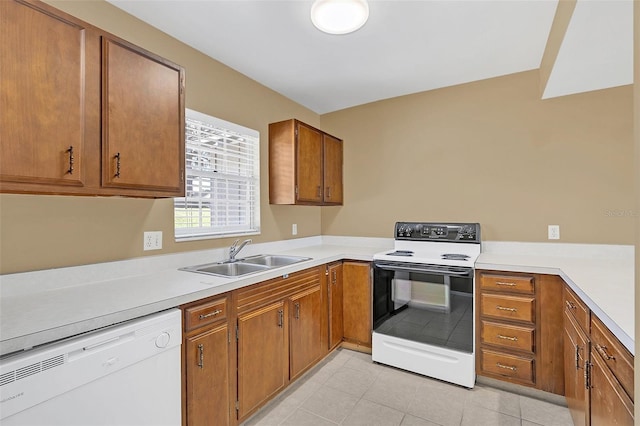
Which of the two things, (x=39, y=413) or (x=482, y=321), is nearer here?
(x=39, y=413)

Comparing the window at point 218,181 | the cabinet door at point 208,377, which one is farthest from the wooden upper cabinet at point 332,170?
the cabinet door at point 208,377

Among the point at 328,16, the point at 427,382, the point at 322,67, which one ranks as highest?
the point at 322,67

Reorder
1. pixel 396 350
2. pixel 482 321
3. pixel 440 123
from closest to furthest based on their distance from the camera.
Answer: pixel 482 321 < pixel 396 350 < pixel 440 123

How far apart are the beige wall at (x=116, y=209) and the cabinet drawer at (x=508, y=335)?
201 centimetres

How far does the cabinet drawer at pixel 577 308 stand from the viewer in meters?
1.49

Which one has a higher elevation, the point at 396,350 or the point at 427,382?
the point at 396,350

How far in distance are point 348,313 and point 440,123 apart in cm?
209

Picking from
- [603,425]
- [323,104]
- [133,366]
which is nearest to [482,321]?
[603,425]

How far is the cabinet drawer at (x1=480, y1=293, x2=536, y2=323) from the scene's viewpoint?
2.16m

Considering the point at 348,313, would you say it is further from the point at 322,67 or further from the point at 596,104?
the point at 596,104

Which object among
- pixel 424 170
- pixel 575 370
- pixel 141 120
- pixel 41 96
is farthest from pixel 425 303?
pixel 41 96

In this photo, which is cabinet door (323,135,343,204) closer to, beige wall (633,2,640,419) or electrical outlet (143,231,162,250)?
electrical outlet (143,231,162,250)

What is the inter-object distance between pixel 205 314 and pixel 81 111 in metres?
1.12

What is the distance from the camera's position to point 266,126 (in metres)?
3.00
